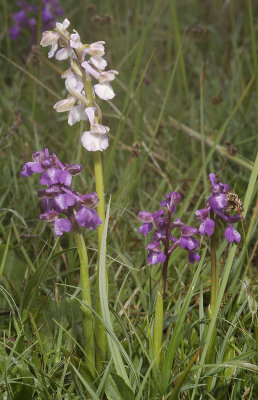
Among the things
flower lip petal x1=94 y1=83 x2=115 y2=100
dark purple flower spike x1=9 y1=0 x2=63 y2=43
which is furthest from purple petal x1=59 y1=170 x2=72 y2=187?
dark purple flower spike x1=9 y1=0 x2=63 y2=43

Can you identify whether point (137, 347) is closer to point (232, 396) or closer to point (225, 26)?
point (232, 396)

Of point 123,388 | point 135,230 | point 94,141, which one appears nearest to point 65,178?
point 94,141

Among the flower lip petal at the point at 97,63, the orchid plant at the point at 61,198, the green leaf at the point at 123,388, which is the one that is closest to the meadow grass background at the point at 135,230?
the green leaf at the point at 123,388

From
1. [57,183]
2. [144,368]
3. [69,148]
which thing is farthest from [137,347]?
[69,148]

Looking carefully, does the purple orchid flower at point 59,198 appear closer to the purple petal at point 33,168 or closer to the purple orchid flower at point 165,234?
the purple petal at point 33,168

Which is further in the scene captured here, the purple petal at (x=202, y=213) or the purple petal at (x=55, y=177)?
the purple petal at (x=202, y=213)
